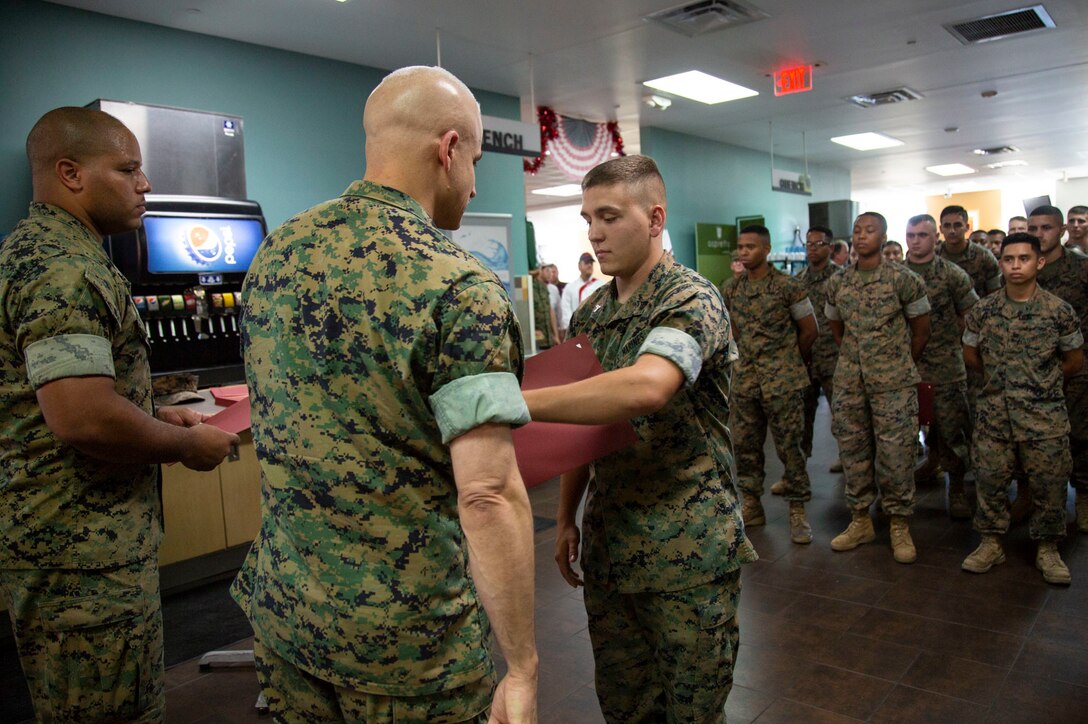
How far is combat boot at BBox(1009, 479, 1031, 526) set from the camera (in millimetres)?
4453

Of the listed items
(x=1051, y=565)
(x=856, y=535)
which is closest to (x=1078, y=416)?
(x=1051, y=565)

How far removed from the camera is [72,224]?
1793 millimetres

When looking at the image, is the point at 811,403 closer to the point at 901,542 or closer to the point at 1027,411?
the point at 901,542

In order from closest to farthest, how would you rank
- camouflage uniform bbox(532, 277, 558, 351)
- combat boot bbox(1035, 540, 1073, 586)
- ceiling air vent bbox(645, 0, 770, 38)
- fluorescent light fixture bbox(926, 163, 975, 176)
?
combat boot bbox(1035, 540, 1073, 586) < ceiling air vent bbox(645, 0, 770, 38) < camouflage uniform bbox(532, 277, 558, 351) < fluorescent light fixture bbox(926, 163, 975, 176)

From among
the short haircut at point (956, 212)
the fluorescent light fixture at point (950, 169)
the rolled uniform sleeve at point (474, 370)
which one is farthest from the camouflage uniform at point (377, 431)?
the fluorescent light fixture at point (950, 169)

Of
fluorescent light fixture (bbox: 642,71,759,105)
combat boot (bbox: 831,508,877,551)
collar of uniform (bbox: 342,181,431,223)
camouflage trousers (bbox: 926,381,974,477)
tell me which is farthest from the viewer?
fluorescent light fixture (bbox: 642,71,759,105)

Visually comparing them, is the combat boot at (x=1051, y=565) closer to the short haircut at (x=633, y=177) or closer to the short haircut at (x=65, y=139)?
the short haircut at (x=633, y=177)

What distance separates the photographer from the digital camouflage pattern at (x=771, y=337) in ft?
14.9

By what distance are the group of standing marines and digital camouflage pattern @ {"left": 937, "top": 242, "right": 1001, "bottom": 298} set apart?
0.57 feet

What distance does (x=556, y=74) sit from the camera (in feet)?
22.9

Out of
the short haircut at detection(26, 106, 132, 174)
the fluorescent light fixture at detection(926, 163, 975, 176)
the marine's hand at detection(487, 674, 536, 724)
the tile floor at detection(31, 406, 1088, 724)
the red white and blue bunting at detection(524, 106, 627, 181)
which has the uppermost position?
the fluorescent light fixture at detection(926, 163, 975, 176)

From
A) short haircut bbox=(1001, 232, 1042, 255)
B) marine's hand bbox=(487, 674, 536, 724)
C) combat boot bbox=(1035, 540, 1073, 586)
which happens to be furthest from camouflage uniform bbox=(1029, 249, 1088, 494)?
marine's hand bbox=(487, 674, 536, 724)

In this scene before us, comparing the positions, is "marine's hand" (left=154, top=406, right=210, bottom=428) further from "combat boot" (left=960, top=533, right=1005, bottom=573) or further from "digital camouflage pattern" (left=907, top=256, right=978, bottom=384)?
"digital camouflage pattern" (left=907, top=256, right=978, bottom=384)

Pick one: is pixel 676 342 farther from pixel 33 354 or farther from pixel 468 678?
pixel 33 354
